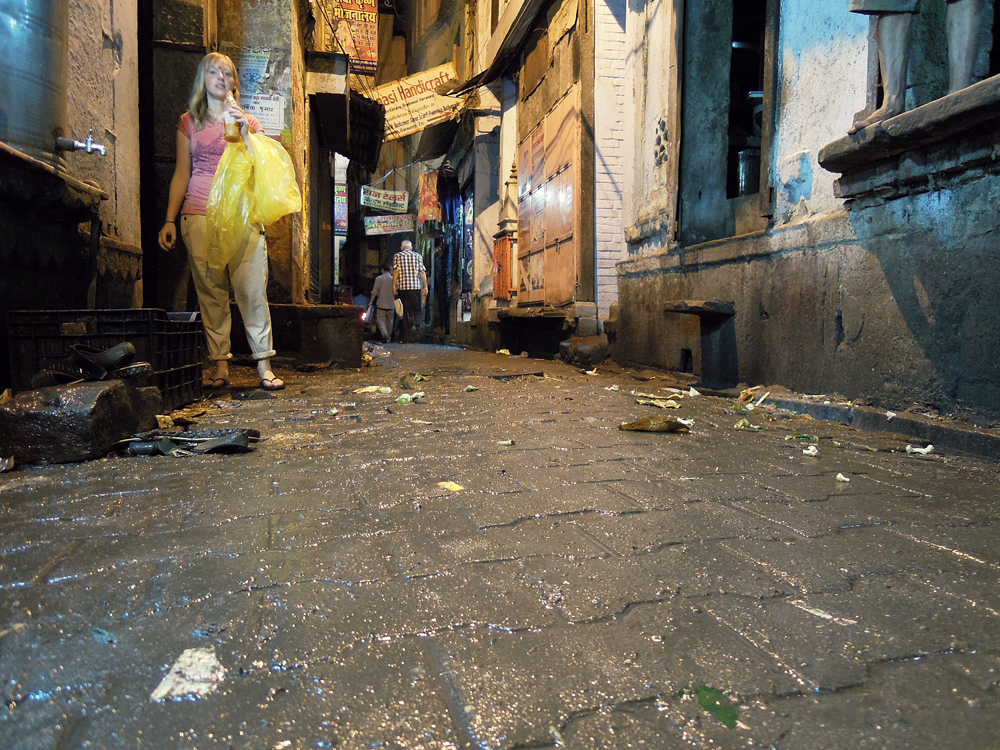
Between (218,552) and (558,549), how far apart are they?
3.08ft

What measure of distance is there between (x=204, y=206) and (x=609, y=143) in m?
5.75

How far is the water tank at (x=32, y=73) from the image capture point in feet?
9.95

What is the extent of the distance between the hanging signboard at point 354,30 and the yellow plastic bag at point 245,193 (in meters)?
8.29

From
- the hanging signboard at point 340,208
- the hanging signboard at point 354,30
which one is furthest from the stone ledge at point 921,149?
the hanging signboard at point 340,208

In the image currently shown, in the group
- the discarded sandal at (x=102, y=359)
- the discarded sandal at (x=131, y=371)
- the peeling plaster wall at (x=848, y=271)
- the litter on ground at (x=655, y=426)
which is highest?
the peeling plaster wall at (x=848, y=271)

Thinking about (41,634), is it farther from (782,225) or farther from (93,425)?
(782,225)

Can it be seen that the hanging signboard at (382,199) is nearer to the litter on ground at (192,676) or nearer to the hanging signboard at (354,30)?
the hanging signboard at (354,30)

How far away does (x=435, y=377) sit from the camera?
661cm

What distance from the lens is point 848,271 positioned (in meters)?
3.95

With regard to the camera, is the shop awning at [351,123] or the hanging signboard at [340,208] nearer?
the shop awning at [351,123]

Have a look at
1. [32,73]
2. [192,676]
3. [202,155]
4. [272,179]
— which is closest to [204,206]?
[202,155]

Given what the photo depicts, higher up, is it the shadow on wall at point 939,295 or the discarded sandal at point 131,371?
the shadow on wall at point 939,295

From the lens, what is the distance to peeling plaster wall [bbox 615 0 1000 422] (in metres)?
3.16

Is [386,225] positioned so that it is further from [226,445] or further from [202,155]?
[226,445]
